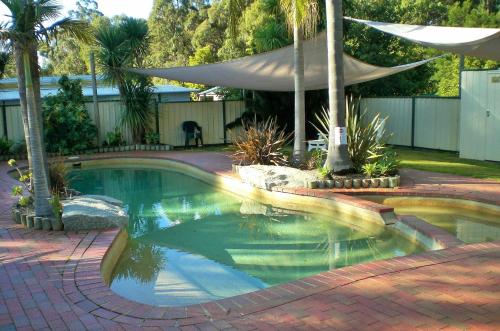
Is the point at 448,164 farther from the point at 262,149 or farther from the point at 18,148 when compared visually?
the point at 18,148

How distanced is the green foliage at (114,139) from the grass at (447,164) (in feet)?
27.0

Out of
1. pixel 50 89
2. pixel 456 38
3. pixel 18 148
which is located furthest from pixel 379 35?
pixel 50 89

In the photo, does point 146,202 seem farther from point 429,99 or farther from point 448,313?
point 429,99

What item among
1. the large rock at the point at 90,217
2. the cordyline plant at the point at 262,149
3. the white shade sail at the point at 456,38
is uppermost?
the white shade sail at the point at 456,38

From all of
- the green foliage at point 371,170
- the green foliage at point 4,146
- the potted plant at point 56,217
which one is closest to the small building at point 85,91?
the green foliage at point 4,146

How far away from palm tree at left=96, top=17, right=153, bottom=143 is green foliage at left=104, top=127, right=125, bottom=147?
368mm

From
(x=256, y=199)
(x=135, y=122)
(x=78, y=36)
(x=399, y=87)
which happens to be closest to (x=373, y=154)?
(x=256, y=199)

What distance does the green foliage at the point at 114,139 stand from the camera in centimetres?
1563

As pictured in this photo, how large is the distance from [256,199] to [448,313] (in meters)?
5.65

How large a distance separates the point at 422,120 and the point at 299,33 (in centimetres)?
535

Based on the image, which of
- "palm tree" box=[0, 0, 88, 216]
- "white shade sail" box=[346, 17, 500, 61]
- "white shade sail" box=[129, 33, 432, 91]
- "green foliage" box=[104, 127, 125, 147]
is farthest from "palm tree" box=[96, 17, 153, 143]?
"white shade sail" box=[346, 17, 500, 61]

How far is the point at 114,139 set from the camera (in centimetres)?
1565

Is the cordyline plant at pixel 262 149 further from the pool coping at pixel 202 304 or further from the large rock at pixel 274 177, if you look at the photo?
the pool coping at pixel 202 304

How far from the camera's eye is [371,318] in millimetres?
3594
